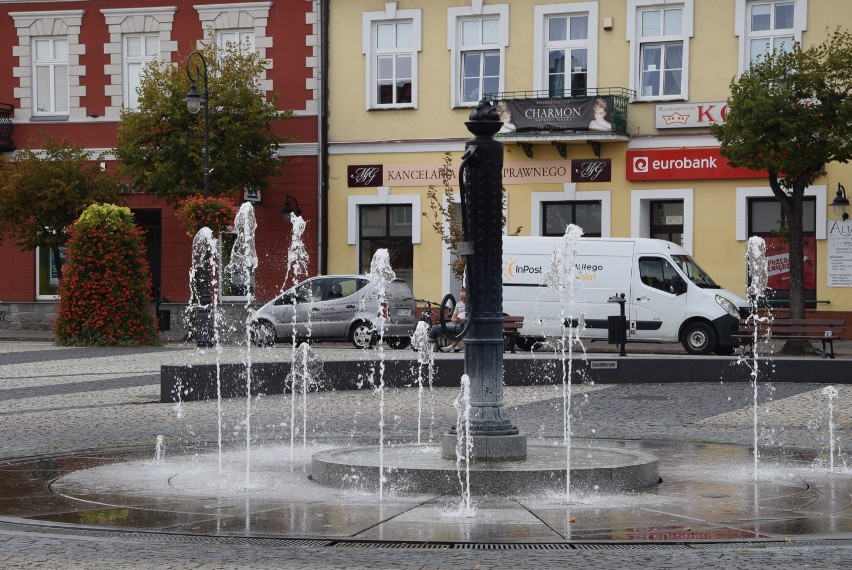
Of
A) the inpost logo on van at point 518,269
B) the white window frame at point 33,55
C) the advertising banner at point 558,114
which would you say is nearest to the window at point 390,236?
the advertising banner at point 558,114

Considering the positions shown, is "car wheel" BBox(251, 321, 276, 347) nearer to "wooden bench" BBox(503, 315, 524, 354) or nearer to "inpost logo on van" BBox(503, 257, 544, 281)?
"inpost logo on van" BBox(503, 257, 544, 281)

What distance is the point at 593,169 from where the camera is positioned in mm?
33938

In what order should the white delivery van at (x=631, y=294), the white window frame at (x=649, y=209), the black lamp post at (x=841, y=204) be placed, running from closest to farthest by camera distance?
the white delivery van at (x=631, y=294), the black lamp post at (x=841, y=204), the white window frame at (x=649, y=209)

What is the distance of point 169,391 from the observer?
59.3 ft

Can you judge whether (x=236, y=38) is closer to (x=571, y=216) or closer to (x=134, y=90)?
(x=134, y=90)

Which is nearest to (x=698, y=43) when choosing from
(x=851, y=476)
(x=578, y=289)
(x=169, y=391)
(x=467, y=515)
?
(x=578, y=289)

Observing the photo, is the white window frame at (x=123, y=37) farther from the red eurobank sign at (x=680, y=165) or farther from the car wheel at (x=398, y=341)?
the red eurobank sign at (x=680, y=165)

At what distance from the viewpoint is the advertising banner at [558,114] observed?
32719 millimetres

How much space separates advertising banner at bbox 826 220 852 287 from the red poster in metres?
0.41

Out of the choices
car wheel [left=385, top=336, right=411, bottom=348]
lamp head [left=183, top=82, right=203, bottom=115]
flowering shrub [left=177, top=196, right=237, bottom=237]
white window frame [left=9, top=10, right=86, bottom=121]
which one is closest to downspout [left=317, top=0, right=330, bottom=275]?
flowering shrub [left=177, top=196, right=237, bottom=237]

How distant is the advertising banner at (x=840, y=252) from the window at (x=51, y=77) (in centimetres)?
1927

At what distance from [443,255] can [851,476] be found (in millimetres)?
24313

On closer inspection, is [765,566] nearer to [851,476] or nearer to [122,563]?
[122,563]

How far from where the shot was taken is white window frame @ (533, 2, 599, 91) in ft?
111
